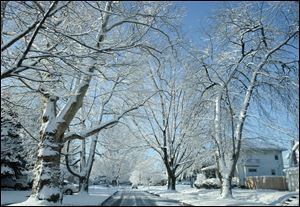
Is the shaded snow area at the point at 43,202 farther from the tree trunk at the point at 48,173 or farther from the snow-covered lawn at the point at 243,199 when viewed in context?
the snow-covered lawn at the point at 243,199

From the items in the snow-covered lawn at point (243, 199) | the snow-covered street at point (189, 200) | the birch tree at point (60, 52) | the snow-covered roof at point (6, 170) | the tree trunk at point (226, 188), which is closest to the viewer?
the birch tree at point (60, 52)

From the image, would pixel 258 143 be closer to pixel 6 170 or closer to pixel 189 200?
pixel 189 200

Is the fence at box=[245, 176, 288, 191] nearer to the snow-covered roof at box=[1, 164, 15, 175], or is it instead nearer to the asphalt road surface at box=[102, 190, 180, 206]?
the asphalt road surface at box=[102, 190, 180, 206]

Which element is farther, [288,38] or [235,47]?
[235,47]

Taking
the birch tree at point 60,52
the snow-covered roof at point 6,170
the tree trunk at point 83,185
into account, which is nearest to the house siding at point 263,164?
the tree trunk at point 83,185

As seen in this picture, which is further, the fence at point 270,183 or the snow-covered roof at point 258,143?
the fence at point 270,183

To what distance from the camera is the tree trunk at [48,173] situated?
47.9ft

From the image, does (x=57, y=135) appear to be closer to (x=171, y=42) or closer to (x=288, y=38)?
(x=171, y=42)

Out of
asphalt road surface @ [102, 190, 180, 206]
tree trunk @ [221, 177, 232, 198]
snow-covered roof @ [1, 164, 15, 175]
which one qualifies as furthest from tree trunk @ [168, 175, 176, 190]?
snow-covered roof @ [1, 164, 15, 175]

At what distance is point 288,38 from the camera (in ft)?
64.9

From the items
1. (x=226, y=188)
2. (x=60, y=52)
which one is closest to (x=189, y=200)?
(x=226, y=188)

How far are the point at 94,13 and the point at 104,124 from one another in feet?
18.6

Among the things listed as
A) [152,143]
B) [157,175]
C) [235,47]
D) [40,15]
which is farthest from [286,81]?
[157,175]

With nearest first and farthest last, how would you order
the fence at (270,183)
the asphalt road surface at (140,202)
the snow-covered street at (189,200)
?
the snow-covered street at (189,200)
the asphalt road surface at (140,202)
the fence at (270,183)
